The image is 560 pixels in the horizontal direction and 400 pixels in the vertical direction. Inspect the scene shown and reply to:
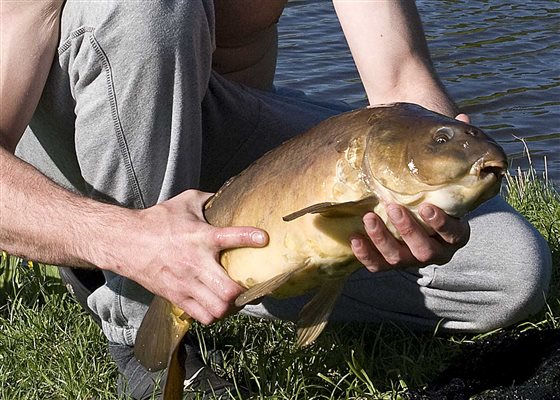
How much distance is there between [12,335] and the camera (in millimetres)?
3428

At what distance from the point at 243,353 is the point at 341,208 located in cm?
107

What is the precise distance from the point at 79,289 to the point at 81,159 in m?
0.49

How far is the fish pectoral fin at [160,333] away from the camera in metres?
2.80

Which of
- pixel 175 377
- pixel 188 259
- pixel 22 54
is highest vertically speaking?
pixel 22 54

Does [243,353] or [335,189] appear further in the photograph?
[243,353]

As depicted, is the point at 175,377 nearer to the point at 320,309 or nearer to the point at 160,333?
the point at 160,333

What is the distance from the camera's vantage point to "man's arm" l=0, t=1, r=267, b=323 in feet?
8.64

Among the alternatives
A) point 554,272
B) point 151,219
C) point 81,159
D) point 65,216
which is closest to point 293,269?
point 151,219

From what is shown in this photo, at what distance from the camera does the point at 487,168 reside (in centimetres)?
221

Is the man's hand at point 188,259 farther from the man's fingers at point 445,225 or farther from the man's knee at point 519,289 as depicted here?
the man's knee at point 519,289

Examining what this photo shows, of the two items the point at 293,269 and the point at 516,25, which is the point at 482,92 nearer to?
the point at 516,25

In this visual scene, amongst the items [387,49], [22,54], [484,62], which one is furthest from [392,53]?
[484,62]

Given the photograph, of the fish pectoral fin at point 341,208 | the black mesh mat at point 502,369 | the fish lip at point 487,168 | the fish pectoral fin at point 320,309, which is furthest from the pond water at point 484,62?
the fish lip at point 487,168

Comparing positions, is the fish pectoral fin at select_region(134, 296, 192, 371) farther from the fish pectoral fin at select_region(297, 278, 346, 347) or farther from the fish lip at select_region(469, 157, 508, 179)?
the fish lip at select_region(469, 157, 508, 179)
